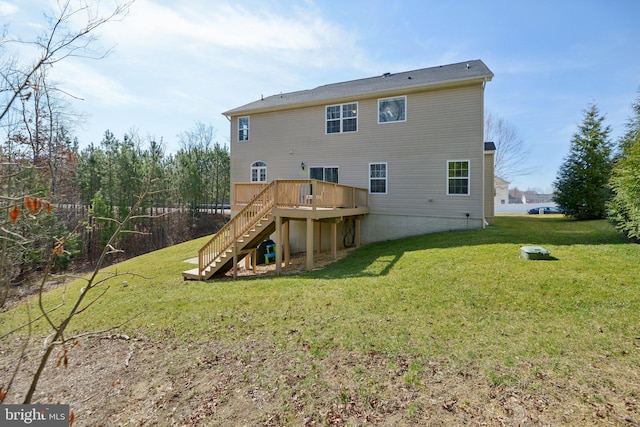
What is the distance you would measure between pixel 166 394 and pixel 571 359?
5.14 metres

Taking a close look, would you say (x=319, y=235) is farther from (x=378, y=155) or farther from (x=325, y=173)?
(x=378, y=155)

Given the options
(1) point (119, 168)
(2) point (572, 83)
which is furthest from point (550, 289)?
(1) point (119, 168)

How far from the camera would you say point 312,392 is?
3.49m

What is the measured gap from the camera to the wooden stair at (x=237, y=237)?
29.9 feet

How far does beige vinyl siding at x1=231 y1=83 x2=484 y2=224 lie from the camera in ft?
36.2

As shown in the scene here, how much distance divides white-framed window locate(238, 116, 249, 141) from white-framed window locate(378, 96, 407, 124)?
7.05 metres

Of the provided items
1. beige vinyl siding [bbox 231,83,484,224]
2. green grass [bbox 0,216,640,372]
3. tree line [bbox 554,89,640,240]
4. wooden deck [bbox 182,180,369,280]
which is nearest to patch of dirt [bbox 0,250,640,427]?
green grass [bbox 0,216,640,372]

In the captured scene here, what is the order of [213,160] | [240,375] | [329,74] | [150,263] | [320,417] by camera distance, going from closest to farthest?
1. [320,417]
2. [240,375]
3. [150,263]
4. [329,74]
5. [213,160]

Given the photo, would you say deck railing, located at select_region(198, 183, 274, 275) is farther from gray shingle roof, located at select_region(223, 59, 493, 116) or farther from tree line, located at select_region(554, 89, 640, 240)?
tree line, located at select_region(554, 89, 640, 240)

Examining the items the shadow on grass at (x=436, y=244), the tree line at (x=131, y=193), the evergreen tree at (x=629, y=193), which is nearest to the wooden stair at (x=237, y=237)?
the shadow on grass at (x=436, y=244)

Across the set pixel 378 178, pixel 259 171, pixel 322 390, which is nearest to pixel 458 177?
pixel 378 178

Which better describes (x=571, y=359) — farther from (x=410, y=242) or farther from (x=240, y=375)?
(x=410, y=242)

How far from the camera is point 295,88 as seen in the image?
1727 centimetres

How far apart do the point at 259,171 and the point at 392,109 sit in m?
7.16
